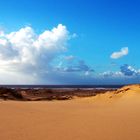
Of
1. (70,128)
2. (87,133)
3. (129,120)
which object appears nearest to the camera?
(87,133)

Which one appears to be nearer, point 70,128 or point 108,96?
point 70,128

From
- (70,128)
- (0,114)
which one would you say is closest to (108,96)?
(0,114)

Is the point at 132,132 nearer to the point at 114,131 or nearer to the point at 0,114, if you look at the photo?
the point at 114,131

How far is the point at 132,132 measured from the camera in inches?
302

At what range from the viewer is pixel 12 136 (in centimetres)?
712

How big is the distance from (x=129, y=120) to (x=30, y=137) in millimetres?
3562

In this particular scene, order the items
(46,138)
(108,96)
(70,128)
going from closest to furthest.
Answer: (46,138)
(70,128)
(108,96)

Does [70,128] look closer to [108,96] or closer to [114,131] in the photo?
[114,131]

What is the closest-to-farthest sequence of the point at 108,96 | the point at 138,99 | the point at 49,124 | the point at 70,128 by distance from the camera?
the point at 70,128 < the point at 49,124 < the point at 138,99 < the point at 108,96

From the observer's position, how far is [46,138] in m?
7.00

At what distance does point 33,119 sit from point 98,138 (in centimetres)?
314

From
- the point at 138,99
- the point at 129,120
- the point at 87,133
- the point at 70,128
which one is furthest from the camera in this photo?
the point at 138,99

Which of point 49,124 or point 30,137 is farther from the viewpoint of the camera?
point 49,124

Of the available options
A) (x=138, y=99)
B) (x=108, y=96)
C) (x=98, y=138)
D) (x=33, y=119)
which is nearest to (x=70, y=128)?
(x=98, y=138)
